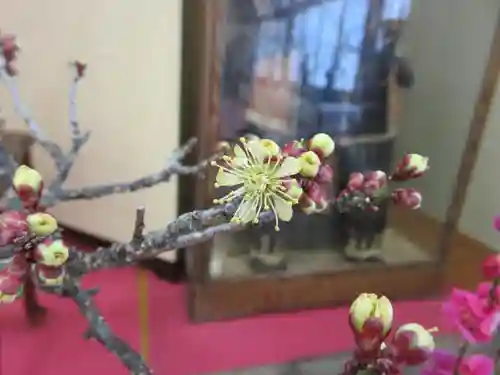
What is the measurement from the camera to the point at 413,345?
0.46 meters

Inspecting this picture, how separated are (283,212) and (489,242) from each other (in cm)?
76

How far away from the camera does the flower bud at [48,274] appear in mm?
491

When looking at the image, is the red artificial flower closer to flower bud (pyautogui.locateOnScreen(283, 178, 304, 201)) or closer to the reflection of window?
flower bud (pyautogui.locateOnScreen(283, 178, 304, 201))

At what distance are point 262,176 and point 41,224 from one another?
0.15 m

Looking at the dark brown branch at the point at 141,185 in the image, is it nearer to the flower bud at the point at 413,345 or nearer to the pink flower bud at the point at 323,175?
the pink flower bud at the point at 323,175

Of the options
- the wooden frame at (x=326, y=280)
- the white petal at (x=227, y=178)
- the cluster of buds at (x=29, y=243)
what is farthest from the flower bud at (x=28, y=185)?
the wooden frame at (x=326, y=280)

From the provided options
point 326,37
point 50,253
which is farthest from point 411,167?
point 326,37

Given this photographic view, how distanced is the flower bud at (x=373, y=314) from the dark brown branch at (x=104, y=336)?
253 millimetres

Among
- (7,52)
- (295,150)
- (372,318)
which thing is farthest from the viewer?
(7,52)

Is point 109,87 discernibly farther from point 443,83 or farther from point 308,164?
point 308,164

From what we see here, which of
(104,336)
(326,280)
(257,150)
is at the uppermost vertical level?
(257,150)

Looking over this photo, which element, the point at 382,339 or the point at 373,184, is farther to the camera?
the point at 373,184

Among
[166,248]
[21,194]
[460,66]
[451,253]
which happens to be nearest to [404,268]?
[451,253]

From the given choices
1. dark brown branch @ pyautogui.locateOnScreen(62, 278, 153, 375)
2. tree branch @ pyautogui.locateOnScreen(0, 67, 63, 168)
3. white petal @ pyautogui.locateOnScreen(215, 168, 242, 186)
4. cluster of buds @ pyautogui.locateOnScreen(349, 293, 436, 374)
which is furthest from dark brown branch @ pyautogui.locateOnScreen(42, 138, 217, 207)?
cluster of buds @ pyautogui.locateOnScreen(349, 293, 436, 374)
